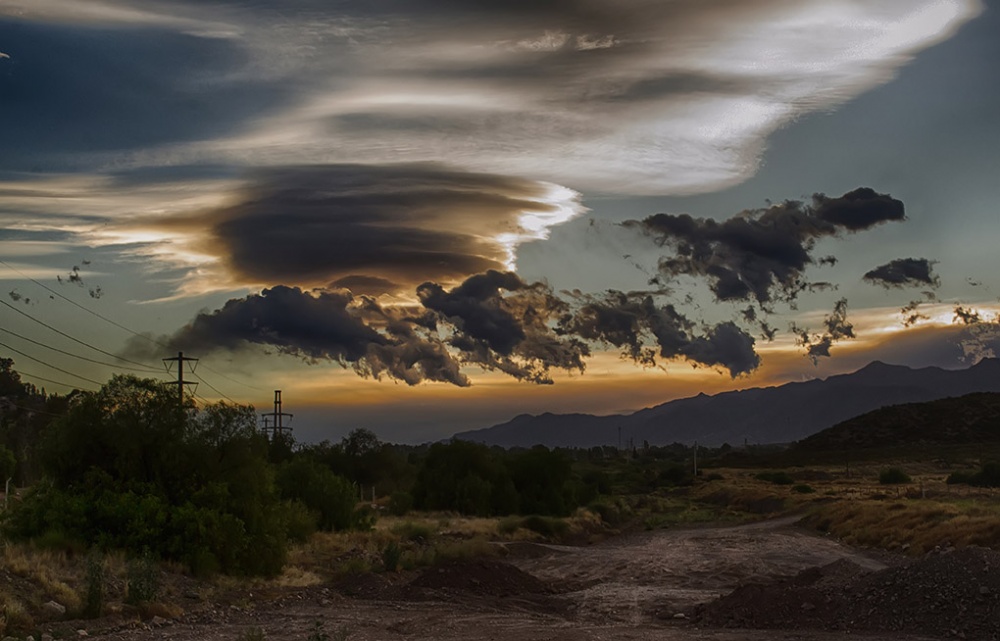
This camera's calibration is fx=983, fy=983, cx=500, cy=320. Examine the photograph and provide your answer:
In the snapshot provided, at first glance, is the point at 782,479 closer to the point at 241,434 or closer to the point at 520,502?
the point at 520,502

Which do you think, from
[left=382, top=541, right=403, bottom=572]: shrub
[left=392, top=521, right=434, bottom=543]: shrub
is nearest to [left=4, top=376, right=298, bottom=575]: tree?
[left=382, top=541, right=403, bottom=572]: shrub

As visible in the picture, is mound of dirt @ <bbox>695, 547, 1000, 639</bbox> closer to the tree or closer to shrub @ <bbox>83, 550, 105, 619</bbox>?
the tree

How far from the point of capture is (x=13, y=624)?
72.5ft

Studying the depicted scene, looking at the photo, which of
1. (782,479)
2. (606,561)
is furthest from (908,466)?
(606,561)

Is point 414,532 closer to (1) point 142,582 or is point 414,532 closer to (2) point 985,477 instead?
(1) point 142,582

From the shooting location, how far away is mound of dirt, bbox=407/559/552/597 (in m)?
34.1

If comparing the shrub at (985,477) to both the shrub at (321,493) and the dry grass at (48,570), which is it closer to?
the shrub at (321,493)

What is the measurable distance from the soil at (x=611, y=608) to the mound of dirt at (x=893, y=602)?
0.13 feet

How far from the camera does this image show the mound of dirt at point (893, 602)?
26016mm

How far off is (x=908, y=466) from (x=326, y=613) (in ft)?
446

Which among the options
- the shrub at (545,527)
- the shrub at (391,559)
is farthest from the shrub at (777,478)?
the shrub at (391,559)

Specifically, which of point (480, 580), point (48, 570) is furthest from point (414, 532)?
point (48, 570)

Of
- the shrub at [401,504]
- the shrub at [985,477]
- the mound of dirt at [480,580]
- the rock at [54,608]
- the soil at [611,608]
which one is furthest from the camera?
the shrub at [985,477]

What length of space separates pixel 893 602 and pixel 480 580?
554 inches
